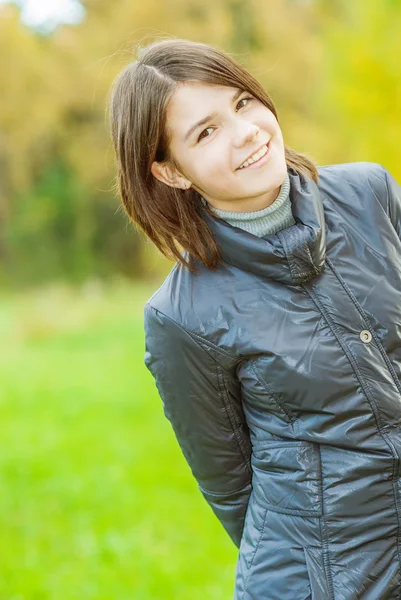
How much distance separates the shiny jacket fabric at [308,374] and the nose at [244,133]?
16 centimetres

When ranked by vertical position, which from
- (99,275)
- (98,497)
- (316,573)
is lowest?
(99,275)

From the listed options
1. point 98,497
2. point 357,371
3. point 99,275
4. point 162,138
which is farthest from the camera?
point 99,275

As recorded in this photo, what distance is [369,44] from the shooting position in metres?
5.25

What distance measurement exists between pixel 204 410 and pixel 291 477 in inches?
10.4

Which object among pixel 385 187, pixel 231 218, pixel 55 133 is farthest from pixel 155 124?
pixel 55 133

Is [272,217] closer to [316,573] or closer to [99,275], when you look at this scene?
[316,573]

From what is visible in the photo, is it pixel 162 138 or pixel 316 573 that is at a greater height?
pixel 162 138

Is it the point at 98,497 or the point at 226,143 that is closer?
the point at 226,143

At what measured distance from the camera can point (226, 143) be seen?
183 centimetres

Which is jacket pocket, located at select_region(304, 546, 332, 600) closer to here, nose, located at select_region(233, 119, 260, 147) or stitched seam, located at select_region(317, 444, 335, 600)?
stitched seam, located at select_region(317, 444, 335, 600)

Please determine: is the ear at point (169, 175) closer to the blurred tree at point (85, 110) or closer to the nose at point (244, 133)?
the nose at point (244, 133)

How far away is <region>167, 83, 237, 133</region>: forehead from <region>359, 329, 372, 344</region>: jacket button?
593mm

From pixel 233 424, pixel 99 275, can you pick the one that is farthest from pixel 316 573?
pixel 99 275

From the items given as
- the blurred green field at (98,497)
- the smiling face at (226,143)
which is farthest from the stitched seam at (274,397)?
the blurred green field at (98,497)
